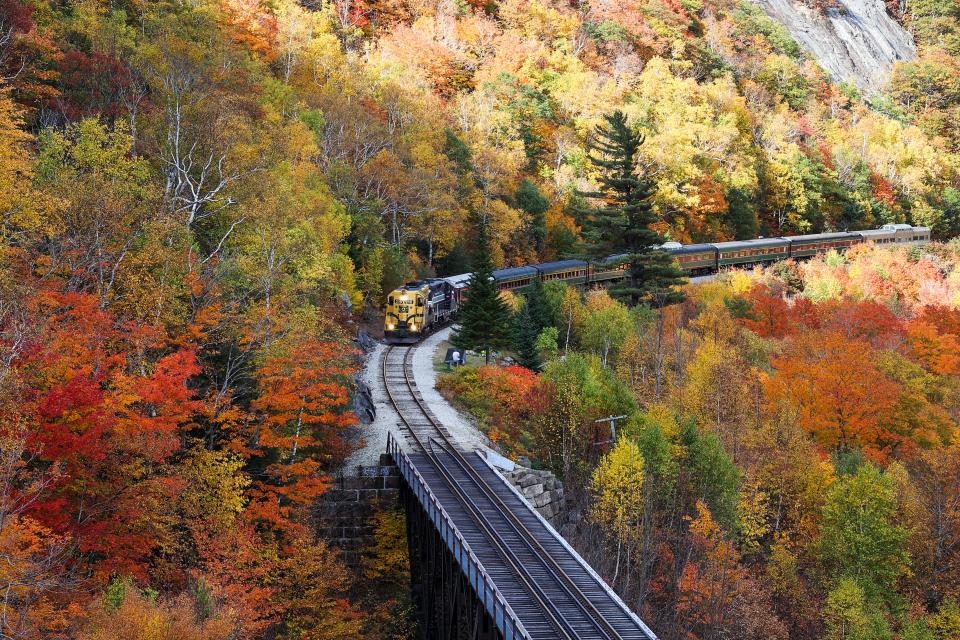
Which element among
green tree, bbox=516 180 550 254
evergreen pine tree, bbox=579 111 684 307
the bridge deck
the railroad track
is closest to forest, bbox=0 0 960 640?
green tree, bbox=516 180 550 254

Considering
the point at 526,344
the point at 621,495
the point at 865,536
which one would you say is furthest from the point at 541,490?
the point at 865,536

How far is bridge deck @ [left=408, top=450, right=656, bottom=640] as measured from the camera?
749 inches

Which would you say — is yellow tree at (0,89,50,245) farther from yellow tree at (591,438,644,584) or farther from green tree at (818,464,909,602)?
green tree at (818,464,909,602)

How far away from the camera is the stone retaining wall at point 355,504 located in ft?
94.4

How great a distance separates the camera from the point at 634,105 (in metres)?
87.4

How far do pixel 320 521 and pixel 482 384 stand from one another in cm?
1164

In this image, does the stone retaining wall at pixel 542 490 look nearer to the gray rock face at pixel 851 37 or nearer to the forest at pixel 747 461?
the forest at pixel 747 461

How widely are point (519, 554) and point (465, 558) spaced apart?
1505mm

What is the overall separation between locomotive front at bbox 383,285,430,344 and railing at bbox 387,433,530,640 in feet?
58.0

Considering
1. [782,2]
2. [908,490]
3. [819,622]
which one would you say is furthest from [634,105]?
[782,2]

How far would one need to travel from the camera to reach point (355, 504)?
97.0 feet

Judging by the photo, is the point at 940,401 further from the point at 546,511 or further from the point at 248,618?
the point at 248,618

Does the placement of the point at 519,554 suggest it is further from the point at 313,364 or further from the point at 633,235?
the point at 633,235

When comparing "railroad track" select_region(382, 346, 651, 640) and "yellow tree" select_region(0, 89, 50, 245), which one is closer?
"railroad track" select_region(382, 346, 651, 640)
